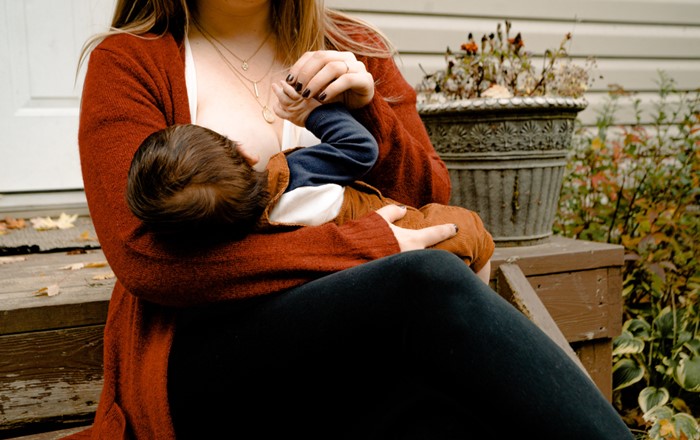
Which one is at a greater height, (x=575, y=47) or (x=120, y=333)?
(x=575, y=47)

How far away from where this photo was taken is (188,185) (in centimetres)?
120

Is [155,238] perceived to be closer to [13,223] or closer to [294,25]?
[294,25]

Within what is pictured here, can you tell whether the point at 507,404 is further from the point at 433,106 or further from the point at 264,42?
the point at 433,106

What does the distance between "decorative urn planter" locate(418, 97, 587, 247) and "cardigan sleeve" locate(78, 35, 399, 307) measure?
1.11m

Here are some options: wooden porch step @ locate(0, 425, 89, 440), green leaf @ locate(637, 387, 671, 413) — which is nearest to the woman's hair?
wooden porch step @ locate(0, 425, 89, 440)

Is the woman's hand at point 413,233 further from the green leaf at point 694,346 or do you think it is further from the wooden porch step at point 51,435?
the green leaf at point 694,346

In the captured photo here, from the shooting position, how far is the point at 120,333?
1484mm

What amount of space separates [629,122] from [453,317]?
3.87m

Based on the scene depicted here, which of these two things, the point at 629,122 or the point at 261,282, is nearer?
the point at 261,282

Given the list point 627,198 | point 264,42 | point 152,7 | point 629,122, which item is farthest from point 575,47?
point 152,7

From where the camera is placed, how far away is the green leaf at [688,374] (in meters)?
2.42

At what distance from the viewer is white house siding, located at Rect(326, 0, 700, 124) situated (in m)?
3.71

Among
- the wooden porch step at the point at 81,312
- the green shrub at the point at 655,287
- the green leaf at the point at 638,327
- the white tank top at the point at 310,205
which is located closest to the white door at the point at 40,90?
the wooden porch step at the point at 81,312

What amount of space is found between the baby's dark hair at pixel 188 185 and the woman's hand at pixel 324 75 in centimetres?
30
